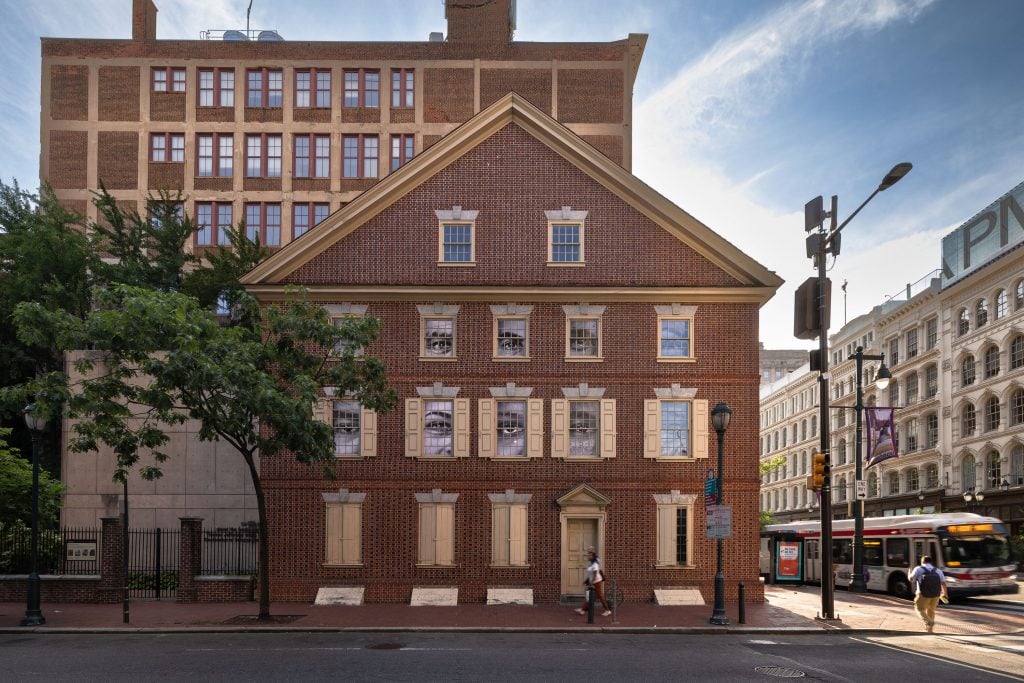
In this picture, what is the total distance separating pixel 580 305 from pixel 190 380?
11387mm

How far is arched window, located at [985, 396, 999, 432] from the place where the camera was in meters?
49.7

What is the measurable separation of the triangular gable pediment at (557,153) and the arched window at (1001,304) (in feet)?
103

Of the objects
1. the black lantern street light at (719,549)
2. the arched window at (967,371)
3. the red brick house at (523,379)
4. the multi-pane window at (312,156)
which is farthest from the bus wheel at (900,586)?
→ the multi-pane window at (312,156)

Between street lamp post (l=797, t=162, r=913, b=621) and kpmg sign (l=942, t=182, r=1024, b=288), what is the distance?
1299 inches

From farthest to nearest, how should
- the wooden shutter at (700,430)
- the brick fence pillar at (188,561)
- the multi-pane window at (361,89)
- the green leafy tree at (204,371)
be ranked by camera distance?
1. the multi-pane window at (361,89)
2. the wooden shutter at (700,430)
3. the brick fence pillar at (188,561)
4. the green leafy tree at (204,371)

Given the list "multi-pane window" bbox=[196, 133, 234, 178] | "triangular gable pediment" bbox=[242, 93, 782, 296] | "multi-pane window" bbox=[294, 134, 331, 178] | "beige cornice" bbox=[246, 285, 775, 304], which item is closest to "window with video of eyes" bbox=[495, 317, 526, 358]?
"beige cornice" bbox=[246, 285, 775, 304]

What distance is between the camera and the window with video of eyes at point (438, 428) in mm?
24609

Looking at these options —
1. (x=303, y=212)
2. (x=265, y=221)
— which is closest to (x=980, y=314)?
(x=303, y=212)

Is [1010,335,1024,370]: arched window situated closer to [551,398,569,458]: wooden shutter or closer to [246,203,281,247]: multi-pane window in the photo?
[551,398,569,458]: wooden shutter

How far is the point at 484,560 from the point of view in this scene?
947 inches

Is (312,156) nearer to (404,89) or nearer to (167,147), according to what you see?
(404,89)

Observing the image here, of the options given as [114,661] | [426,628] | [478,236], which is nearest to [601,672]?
A: [426,628]

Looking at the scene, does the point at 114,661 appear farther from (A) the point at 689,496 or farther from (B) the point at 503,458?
(A) the point at 689,496

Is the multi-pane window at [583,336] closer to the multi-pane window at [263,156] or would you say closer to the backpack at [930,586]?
the backpack at [930,586]
